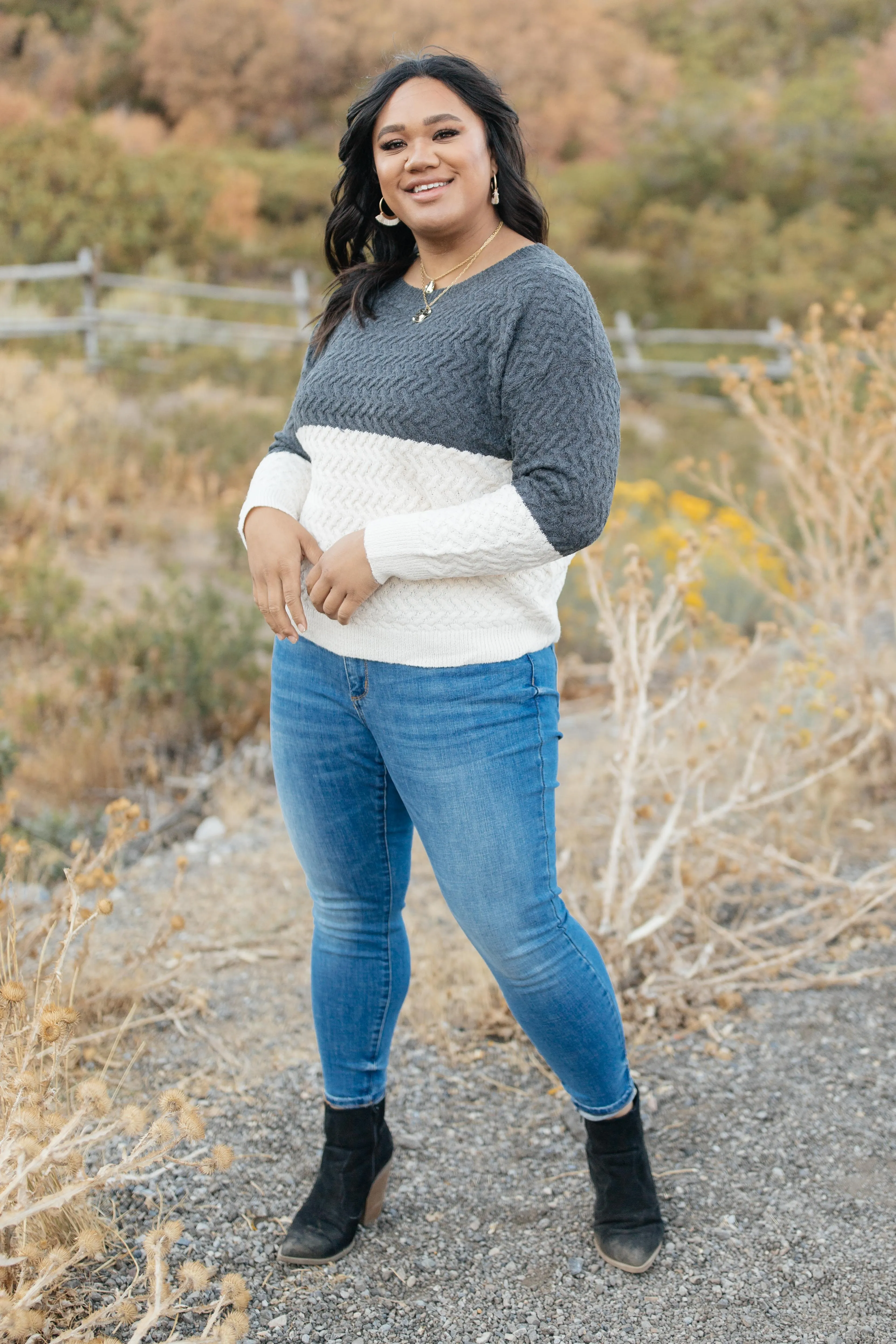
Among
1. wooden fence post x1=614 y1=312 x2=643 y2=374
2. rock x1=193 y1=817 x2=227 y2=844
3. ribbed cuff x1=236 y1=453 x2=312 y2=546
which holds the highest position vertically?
ribbed cuff x1=236 y1=453 x2=312 y2=546

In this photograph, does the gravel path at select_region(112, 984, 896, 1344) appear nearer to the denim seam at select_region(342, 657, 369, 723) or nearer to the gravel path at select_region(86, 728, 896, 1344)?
the gravel path at select_region(86, 728, 896, 1344)

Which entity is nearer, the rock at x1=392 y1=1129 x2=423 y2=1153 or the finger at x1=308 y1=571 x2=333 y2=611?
the finger at x1=308 y1=571 x2=333 y2=611

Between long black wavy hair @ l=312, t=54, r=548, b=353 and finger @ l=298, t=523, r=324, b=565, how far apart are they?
0.31 m

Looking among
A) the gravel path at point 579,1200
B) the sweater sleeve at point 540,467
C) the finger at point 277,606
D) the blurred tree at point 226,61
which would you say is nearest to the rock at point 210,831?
the gravel path at point 579,1200

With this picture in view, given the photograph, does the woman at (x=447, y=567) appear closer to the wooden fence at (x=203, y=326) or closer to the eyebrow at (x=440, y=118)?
the eyebrow at (x=440, y=118)

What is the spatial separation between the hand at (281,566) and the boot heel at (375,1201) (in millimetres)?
895

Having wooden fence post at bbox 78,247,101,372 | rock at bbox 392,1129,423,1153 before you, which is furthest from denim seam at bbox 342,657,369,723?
wooden fence post at bbox 78,247,101,372

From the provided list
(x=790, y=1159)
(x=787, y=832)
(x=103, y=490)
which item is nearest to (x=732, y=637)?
(x=787, y=832)

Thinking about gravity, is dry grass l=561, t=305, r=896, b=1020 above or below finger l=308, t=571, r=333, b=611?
below

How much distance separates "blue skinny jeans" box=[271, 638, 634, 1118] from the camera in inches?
55.9

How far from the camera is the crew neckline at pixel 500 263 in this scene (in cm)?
142

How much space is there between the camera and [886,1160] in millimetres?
1871

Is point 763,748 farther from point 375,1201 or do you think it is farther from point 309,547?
point 309,547

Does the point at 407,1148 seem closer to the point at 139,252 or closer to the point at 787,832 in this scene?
the point at 787,832
